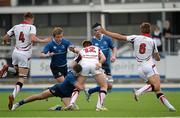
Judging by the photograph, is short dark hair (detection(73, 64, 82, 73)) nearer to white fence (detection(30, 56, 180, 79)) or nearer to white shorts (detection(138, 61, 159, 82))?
white shorts (detection(138, 61, 159, 82))

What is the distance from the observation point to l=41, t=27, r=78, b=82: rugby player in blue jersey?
2077 cm

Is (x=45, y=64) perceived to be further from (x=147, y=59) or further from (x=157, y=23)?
(x=147, y=59)

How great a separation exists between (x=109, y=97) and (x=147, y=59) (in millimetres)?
6359

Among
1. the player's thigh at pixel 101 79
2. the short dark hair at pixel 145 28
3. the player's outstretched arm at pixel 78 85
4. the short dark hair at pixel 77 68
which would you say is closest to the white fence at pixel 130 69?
the player's thigh at pixel 101 79

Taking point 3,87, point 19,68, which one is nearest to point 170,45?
point 3,87

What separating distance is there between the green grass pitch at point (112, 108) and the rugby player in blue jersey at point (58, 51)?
3.32 ft

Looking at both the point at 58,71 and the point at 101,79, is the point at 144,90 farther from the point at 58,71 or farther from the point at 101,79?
the point at 58,71

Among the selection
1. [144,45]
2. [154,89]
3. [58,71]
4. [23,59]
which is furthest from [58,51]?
[154,89]

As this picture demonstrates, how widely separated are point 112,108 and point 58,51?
2.21 m

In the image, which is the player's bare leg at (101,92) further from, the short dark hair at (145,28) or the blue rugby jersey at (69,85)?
the short dark hair at (145,28)

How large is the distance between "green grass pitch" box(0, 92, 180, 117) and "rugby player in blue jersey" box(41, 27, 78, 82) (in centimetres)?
101

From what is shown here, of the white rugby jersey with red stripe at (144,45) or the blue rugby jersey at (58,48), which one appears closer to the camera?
the white rugby jersey with red stripe at (144,45)

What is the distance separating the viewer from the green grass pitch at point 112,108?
18.1m

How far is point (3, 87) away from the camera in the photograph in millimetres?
32281
